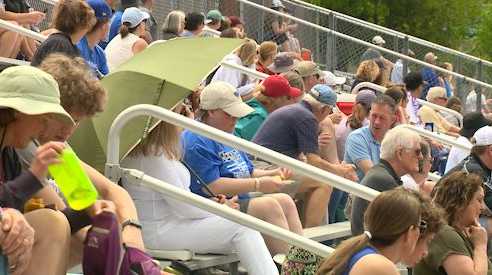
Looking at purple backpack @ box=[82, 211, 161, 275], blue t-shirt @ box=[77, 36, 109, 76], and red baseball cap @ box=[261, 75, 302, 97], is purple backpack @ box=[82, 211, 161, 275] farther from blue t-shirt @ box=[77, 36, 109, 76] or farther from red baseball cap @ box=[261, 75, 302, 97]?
red baseball cap @ box=[261, 75, 302, 97]

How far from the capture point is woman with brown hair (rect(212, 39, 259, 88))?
12.7m

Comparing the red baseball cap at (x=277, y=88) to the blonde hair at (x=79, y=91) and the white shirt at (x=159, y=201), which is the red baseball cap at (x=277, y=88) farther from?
the blonde hair at (x=79, y=91)

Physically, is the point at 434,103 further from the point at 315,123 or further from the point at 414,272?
the point at 414,272

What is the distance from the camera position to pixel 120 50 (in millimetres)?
11672

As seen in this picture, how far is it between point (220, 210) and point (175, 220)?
1.40 ft

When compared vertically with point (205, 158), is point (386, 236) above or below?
above

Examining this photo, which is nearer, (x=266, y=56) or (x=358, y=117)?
(x=358, y=117)

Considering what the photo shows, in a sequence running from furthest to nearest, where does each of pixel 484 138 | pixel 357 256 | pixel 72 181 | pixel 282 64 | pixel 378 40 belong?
pixel 378 40
pixel 282 64
pixel 484 138
pixel 357 256
pixel 72 181

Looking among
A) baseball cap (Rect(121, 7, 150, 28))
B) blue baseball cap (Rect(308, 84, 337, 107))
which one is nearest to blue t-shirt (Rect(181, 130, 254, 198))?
blue baseball cap (Rect(308, 84, 337, 107))

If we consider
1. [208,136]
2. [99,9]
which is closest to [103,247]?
[208,136]

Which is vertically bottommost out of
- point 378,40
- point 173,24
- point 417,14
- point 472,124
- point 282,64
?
point 417,14

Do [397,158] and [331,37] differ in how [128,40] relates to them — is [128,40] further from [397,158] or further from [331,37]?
[331,37]

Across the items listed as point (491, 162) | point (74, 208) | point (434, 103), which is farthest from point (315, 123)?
point (434, 103)

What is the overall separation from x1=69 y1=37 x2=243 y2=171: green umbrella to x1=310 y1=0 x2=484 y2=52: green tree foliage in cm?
1930
